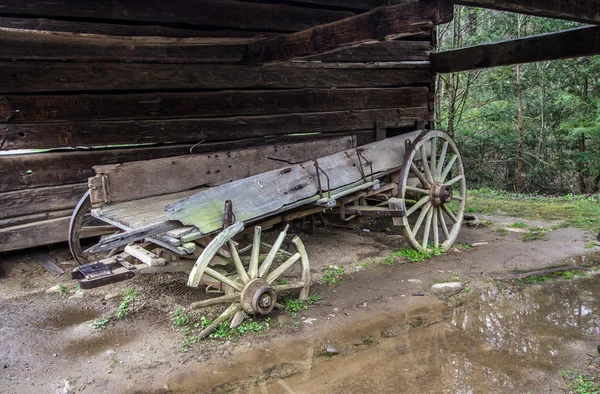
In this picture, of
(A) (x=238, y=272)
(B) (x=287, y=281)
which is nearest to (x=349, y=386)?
(A) (x=238, y=272)

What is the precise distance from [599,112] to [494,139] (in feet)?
8.18

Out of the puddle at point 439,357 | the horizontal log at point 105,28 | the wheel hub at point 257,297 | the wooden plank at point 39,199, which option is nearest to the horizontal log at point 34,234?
the wooden plank at point 39,199

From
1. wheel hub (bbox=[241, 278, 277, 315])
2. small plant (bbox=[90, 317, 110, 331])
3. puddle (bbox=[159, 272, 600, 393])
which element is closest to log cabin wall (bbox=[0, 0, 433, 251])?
small plant (bbox=[90, 317, 110, 331])

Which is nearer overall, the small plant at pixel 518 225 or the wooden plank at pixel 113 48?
the wooden plank at pixel 113 48

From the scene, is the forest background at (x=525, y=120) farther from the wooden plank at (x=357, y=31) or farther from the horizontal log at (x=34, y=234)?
the horizontal log at (x=34, y=234)

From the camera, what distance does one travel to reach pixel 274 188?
4.27 m

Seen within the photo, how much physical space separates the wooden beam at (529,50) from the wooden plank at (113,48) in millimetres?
3412

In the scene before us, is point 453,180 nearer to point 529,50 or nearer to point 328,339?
point 529,50

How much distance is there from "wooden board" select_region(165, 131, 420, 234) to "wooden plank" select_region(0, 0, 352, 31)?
201 centimetres

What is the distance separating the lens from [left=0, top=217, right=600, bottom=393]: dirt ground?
10.2ft

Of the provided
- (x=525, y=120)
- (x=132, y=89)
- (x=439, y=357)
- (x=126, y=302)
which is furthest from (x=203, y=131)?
(x=525, y=120)

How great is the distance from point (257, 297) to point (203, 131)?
2.70 metres

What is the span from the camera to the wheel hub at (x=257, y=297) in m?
3.67

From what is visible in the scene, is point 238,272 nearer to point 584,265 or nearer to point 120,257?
point 120,257
